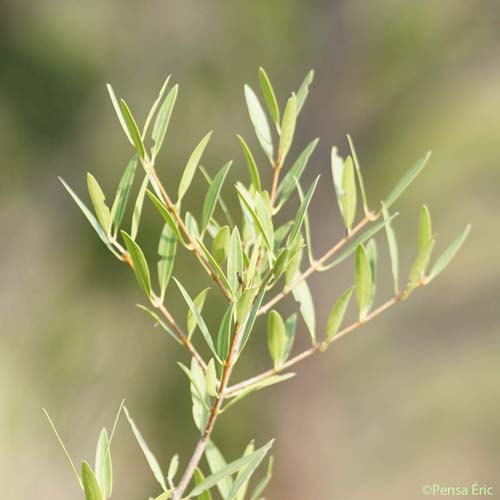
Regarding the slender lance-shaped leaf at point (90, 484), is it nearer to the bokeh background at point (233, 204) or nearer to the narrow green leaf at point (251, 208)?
the narrow green leaf at point (251, 208)

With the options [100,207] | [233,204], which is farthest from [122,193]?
[233,204]

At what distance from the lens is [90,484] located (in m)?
0.16

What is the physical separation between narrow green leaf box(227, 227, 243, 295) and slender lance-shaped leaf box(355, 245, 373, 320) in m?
0.04

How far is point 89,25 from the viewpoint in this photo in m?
1.22

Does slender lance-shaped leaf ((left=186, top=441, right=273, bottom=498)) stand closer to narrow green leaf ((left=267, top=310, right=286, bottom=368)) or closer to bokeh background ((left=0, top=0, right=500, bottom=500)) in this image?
narrow green leaf ((left=267, top=310, right=286, bottom=368))

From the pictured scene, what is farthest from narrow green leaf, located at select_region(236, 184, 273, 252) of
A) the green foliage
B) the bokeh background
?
the bokeh background

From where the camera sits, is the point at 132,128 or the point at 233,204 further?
the point at 233,204

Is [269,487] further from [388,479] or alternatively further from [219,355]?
[219,355]

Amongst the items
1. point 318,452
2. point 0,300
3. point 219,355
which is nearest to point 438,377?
point 318,452

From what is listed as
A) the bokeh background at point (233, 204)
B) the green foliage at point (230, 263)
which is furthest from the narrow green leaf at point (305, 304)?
the bokeh background at point (233, 204)

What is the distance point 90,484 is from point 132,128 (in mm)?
88

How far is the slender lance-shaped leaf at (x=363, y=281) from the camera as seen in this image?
0.20 meters

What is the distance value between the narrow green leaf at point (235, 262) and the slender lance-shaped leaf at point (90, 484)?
0.05 meters

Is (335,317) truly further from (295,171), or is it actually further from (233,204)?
(233,204)
